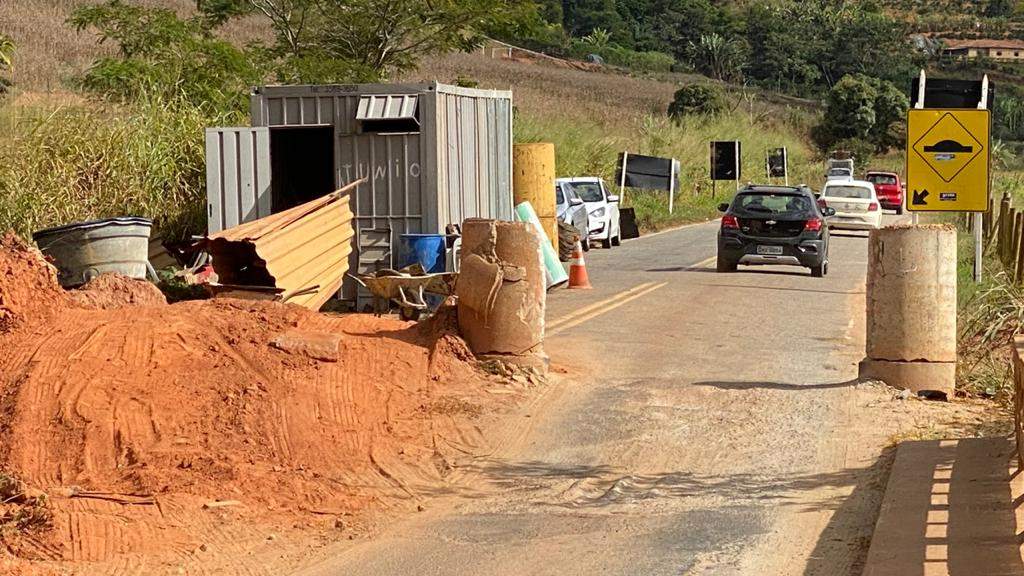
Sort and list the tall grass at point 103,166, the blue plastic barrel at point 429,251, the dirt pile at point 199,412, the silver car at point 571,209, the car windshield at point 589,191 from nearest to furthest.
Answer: the dirt pile at point 199,412, the blue plastic barrel at point 429,251, the tall grass at point 103,166, the silver car at point 571,209, the car windshield at point 589,191

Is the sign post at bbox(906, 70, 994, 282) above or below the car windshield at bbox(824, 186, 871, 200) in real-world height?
above

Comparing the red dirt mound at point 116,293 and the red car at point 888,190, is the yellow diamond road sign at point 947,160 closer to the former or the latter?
the red dirt mound at point 116,293

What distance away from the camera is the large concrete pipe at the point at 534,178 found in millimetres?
23562

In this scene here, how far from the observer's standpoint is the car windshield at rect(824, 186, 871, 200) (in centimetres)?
3700

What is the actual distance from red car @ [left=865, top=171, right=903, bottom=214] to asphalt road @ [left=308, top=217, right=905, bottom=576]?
35.2 meters

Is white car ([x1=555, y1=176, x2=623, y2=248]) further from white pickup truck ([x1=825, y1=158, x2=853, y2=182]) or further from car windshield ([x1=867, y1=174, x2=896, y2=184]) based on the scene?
white pickup truck ([x1=825, y1=158, x2=853, y2=182])

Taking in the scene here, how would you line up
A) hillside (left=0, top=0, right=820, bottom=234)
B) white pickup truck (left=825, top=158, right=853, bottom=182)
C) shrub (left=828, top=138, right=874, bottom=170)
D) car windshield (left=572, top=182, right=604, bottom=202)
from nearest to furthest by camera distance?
hillside (left=0, top=0, right=820, bottom=234) < car windshield (left=572, top=182, right=604, bottom=202) < white pickup truck (left=825, top=158, right=853, bottom=182) < shrub (left=828, top=138, right=874, bottom=170)

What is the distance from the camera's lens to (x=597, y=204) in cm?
3203

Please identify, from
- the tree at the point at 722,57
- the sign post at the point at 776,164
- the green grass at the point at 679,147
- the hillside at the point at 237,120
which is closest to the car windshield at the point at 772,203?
the hillside at the point at 237,120

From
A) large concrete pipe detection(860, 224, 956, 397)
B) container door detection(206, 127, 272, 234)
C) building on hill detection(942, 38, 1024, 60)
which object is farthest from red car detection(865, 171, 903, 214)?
building on hill detection(942, 38, 1024, 60)

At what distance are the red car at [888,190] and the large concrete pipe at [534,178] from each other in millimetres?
31226

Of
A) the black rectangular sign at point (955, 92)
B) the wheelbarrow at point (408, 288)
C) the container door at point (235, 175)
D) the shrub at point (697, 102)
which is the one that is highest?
the shrub at point (697, 102)

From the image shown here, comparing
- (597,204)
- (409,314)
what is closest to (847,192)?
(597,204)

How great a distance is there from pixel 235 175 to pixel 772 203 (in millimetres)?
10014
